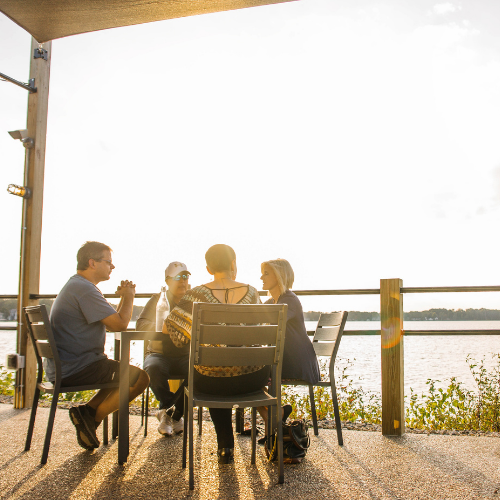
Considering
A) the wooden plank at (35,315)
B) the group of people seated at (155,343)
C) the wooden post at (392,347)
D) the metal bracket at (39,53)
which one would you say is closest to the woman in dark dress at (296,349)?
the group of people seated at (155,343)

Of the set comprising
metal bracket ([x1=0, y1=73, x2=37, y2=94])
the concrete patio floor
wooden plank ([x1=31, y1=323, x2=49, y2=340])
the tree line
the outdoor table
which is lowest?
the concrete patio floor

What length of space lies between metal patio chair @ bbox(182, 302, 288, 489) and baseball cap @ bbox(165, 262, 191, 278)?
4.27ft

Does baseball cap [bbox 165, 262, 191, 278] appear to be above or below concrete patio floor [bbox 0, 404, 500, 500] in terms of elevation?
above

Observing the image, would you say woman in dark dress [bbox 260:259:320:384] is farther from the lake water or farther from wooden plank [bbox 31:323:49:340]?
wooden plank [bbox 31:323:49:340]

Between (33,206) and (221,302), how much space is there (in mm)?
2957

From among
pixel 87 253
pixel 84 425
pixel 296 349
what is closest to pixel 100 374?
pixel 84 425

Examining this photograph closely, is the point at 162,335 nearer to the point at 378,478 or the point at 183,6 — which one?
the point at 378,478

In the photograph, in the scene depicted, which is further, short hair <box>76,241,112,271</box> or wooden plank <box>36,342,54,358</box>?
short hair <box>76,241,112,271</box>

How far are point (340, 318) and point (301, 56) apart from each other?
4.73 metres

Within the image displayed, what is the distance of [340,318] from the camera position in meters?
3.09

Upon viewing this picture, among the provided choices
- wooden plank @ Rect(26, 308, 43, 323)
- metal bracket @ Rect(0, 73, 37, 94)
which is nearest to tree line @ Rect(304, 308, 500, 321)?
wooden plank @ Rect(26, 308, 43, 323)

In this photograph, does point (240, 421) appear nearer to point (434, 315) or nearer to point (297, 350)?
point (297, 350)

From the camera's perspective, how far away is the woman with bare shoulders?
2445 mm

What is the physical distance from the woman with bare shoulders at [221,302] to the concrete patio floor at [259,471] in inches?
10.5
